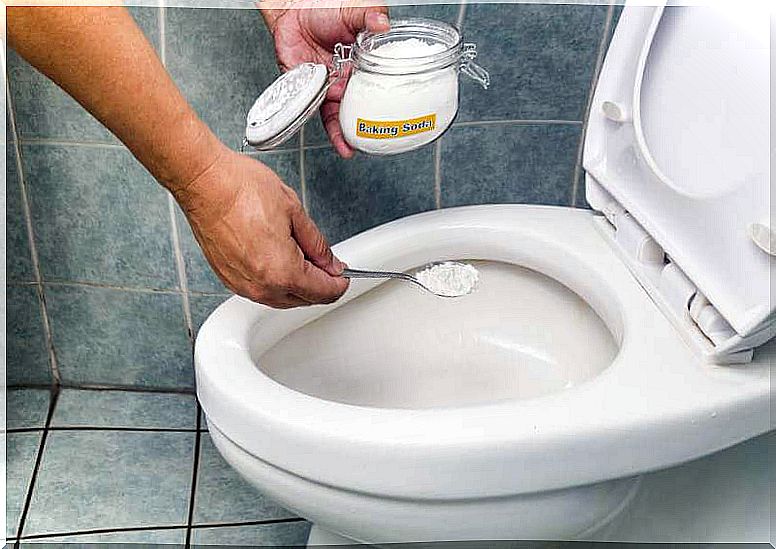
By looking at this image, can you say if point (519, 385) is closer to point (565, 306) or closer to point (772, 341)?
point (565, 306)

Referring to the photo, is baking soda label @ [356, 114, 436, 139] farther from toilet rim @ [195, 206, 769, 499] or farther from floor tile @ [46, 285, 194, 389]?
floor tile @ [46, 285, 194, 389]

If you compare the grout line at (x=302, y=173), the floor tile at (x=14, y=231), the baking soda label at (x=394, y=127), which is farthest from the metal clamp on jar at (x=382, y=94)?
the floor tile at (x=14, y=231)

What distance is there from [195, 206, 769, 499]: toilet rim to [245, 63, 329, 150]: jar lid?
17 centimetres

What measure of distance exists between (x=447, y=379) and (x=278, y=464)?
0.26 meters

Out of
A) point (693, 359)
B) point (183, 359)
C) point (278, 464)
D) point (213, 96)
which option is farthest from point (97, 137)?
point (693, 359)

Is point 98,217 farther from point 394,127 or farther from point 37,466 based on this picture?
point 394,127

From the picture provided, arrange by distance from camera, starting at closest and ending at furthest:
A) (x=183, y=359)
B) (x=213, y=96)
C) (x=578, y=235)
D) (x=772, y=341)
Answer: (x=772, y=341)
(x=578, y=235)
(x=213, y=96)
(x=183, y=359)

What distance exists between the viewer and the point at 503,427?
717 millimetres

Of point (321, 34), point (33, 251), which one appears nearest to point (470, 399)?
point (321, 34)

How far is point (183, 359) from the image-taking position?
4.28 feet

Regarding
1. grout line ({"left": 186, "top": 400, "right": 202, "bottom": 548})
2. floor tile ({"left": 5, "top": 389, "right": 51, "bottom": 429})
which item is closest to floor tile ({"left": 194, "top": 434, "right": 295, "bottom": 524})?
grout line ({"left": 186, "top": 400, "right": 202, "bottom": 548})

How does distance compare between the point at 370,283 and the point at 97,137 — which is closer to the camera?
the point at 370,283

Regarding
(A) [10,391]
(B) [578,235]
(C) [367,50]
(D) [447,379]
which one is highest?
(C) [367,50]

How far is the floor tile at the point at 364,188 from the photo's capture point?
1151mm
